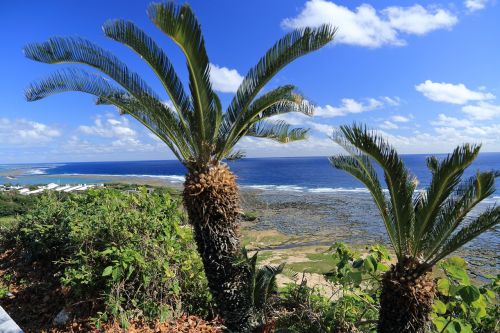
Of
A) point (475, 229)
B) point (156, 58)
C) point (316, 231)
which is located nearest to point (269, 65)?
point (156, 58)

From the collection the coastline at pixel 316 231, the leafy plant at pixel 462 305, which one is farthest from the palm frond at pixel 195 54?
the coastline at pixel 316 231

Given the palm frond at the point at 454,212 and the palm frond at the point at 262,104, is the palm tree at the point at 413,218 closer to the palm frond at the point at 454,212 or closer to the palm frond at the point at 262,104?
the palm frond at the point at 454,212

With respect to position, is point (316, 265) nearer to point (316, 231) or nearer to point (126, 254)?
point (316, 231)

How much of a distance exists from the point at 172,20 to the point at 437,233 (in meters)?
4.38

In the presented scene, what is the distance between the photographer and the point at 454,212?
4707 mm

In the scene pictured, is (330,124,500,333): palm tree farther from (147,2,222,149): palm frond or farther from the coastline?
the coastline

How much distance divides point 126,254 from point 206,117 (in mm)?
2199

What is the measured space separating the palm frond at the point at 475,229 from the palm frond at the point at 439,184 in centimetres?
33

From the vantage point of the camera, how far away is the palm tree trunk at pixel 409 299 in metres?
4.72

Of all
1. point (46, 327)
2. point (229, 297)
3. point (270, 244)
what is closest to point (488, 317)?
point (229, 297)

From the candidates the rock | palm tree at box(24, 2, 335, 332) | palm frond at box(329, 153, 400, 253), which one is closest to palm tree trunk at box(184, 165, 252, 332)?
palm tree at box(24, 2, 335, 332)

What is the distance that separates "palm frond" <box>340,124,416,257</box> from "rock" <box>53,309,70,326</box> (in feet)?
14.8

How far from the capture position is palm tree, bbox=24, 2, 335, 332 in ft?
16.2

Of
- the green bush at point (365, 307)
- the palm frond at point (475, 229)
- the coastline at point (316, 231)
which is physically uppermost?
the palm frond at point (475, 229)
